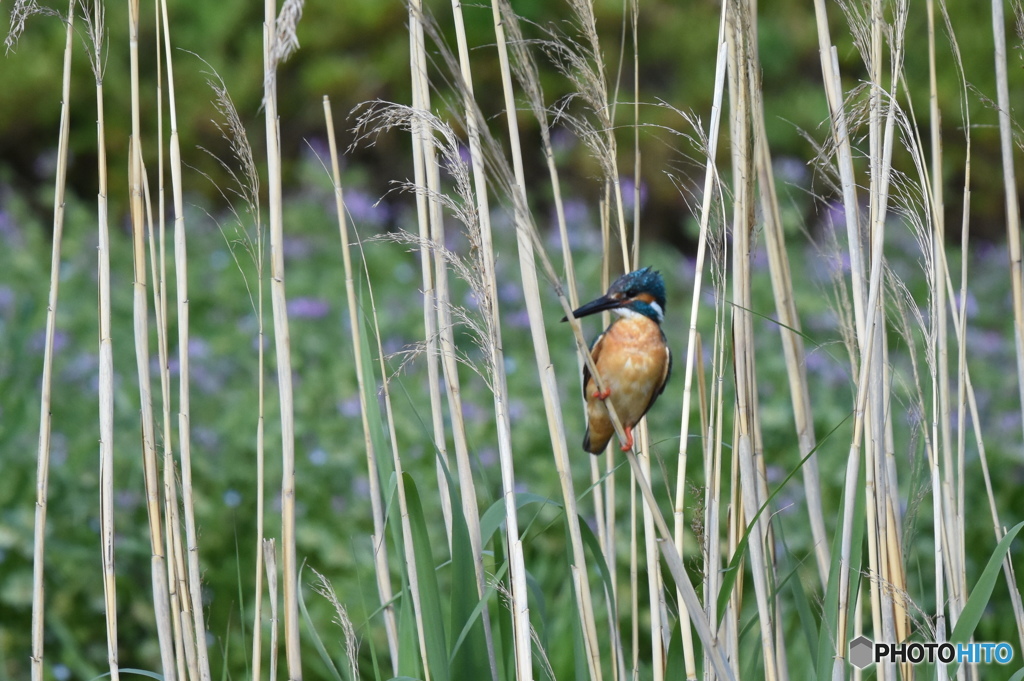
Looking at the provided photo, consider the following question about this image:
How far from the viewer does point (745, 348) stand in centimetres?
170

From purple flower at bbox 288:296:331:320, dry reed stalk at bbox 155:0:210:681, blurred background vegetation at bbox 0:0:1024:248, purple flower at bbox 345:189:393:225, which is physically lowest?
dry reed stalk at bbox 155:0:210:681

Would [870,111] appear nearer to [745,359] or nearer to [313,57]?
[745,359]

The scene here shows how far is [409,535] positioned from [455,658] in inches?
9.2

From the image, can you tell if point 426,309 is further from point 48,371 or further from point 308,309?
point 308,309

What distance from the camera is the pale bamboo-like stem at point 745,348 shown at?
5.34 ft

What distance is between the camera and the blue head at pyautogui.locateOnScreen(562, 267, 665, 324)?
6.30 feet

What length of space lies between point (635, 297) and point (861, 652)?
79 cm

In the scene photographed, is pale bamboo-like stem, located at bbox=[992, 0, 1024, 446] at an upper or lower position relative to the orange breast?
upper

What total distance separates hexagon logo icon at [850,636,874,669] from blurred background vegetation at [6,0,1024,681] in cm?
55

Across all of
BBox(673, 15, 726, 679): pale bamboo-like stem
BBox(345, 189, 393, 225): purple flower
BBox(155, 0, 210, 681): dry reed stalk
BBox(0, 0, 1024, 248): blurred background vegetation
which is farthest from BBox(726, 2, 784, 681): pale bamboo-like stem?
BBox(0, 0, 1024, 248): blurred background vegetation

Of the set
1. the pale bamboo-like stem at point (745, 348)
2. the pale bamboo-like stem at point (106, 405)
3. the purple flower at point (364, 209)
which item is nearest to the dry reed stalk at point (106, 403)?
the pale bamboo-like stem at point (106, 405)

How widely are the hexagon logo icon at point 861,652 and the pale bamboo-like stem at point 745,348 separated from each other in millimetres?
143

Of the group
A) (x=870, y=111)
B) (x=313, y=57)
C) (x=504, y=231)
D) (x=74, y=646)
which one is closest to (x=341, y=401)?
(x=74, y=646)

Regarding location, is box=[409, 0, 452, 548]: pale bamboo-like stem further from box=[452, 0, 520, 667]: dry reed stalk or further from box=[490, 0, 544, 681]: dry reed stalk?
box=[490, 0, 544, 681]: dry reed stalk
